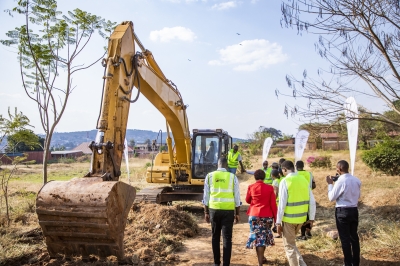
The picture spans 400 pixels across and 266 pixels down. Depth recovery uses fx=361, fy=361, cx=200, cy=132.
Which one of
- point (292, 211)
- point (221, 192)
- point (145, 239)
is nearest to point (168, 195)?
point (145, 239)

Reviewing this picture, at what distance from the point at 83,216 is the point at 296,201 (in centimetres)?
312

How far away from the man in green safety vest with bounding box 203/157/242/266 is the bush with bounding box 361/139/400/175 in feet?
44.1

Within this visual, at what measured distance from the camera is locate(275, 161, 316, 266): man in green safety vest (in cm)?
549

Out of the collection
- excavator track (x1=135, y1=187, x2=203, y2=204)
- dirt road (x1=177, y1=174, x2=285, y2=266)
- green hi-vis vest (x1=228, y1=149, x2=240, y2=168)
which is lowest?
dirt road (x1=177, y1=174, x2=285, y2=266)

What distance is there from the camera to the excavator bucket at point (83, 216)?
4762mm

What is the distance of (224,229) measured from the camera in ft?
19.0

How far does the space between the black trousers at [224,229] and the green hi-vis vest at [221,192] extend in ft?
0.31

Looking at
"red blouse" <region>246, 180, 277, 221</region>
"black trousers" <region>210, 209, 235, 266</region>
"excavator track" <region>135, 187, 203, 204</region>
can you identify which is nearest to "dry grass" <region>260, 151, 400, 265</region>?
"red blouse" <region>246, 180, 277, 221</region>

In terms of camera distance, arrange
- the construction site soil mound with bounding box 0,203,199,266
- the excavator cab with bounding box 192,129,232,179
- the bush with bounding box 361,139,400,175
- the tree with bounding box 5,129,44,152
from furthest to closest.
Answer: the bush with bounding box 361,139,400,175
the excavator cab with bounding box 192,129,232,179
the tree with bounding box 5,129,44,152
the construction site soil mound with bounding box 0,203,199,266

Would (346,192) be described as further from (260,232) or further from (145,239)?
(145,239)

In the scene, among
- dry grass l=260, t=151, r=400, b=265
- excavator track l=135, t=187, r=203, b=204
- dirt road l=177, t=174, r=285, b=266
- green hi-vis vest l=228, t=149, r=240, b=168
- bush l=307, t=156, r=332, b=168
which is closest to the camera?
dry grass l=260, t=151, r=400, b=265

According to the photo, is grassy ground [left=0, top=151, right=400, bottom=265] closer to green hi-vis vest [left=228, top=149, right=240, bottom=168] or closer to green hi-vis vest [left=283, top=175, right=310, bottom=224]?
green hi-vis vest [left=283, top=175, right=310, bottom=224]

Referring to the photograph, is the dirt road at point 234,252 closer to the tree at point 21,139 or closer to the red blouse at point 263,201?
the red blouse at point 263,201

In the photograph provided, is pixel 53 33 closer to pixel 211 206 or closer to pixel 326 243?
pixel 211 206
